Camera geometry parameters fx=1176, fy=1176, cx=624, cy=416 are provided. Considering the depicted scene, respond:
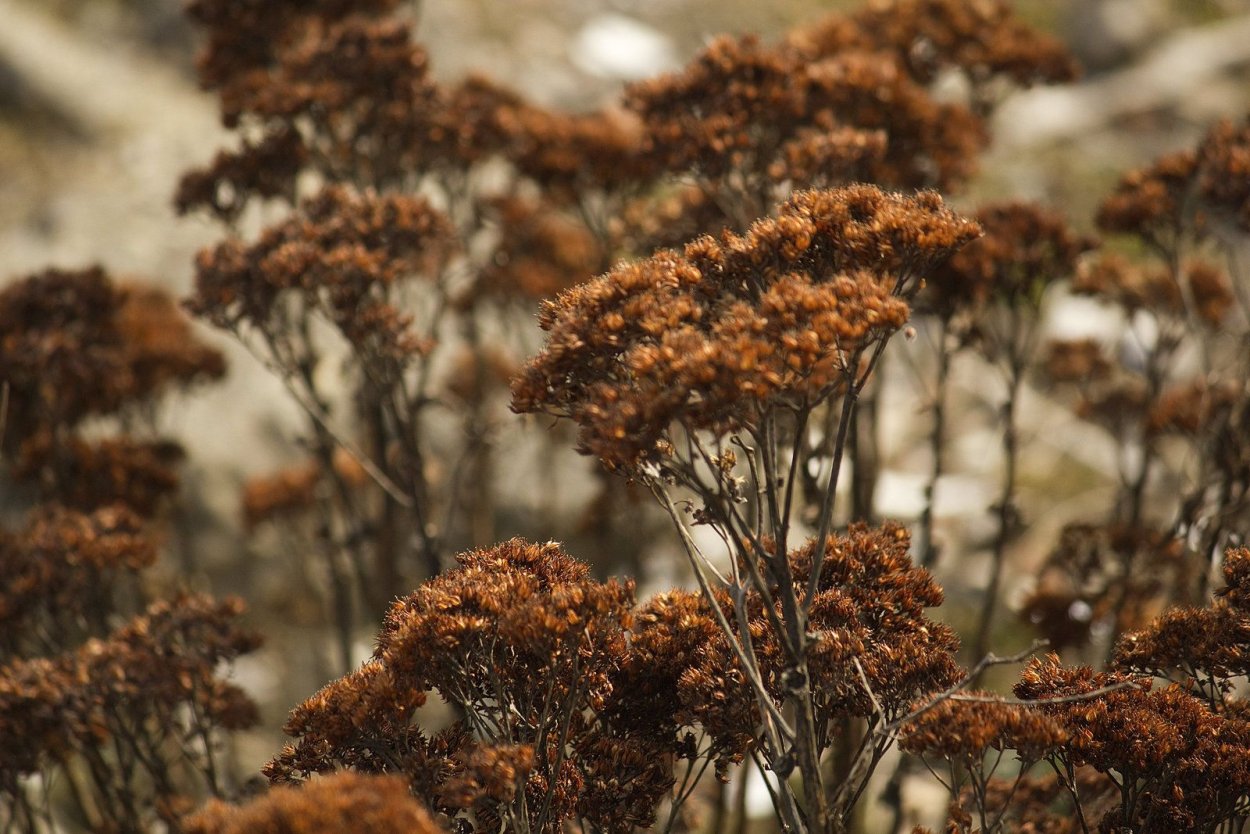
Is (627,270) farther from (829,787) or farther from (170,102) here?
(170,102)

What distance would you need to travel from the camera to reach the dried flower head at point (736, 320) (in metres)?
4.80

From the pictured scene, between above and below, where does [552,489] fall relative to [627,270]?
above

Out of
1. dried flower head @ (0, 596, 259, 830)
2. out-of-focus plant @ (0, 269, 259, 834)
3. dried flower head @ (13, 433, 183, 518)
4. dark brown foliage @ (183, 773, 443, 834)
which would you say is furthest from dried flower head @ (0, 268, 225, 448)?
dark brown foliage @ (183, 773, 443, 834)

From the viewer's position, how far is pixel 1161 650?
6035mm

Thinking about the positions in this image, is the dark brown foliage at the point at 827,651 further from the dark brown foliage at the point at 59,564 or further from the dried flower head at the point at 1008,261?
the dark brown foliage at the point at 59,564

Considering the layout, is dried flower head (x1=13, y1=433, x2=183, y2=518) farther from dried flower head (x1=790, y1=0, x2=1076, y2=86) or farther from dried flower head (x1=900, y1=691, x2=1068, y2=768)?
dried flower head (x1=900, y1=691, x2=1068, y2=768)

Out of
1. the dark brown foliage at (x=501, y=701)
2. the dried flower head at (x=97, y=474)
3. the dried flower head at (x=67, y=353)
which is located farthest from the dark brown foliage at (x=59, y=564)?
the dark brown foliage at (x=501, y=701)

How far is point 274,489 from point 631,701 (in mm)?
7513

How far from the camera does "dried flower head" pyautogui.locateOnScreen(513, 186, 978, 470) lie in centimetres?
480

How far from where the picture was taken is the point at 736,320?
4973mm

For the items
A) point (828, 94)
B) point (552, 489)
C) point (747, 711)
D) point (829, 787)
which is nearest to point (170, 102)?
point (552, 489)

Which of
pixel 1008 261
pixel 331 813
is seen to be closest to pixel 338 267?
pixel 331 813

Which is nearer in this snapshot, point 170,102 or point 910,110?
point 910,110

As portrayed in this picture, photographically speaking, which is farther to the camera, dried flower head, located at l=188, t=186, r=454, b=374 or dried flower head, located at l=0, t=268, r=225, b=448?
dried flower head, located at l=0, t=268, r=225, b=448
